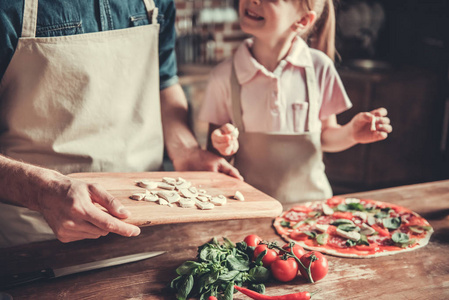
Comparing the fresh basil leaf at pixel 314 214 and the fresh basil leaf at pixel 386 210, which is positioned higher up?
the fresh basil leaf at pixel 386 210

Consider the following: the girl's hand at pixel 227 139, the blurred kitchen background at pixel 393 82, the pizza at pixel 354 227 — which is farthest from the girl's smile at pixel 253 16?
the blurred kitchen background at pixel 393 82

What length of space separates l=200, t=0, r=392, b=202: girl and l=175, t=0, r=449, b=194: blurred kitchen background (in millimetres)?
1687

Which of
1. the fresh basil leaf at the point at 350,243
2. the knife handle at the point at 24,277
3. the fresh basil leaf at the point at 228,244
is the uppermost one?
the knife handle at the point at 24,277

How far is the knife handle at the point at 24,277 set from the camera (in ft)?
3.26

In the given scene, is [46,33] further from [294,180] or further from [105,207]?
[294,180]

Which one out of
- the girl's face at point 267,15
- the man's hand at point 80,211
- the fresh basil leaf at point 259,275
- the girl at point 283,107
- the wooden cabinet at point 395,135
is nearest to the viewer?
the man's hand at point 80,211

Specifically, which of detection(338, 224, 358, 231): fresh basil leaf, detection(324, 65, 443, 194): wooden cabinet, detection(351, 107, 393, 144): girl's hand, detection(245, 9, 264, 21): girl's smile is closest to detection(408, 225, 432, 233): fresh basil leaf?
→ detection(338, 224, 358, 231): fresh basil leaf

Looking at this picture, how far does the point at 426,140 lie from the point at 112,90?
2876 millimetres

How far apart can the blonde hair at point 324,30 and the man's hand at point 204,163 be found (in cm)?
56

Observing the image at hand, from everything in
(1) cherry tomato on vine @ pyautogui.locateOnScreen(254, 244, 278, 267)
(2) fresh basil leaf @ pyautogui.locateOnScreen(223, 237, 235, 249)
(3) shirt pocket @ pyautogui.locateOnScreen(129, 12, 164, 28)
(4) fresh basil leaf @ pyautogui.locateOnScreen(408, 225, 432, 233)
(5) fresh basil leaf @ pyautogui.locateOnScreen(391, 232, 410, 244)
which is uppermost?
(3) shirt pocket @ pyautogui.locateOnScreen(129, 12, 164, 28)

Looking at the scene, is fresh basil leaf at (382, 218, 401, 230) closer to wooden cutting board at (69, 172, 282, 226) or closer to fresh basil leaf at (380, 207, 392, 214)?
fresh basil leaf at (380, 207, 392, 214)

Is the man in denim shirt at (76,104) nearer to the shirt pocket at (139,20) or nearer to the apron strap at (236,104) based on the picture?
the shirt pocket at (139,20)

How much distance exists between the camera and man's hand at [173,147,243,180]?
142cm

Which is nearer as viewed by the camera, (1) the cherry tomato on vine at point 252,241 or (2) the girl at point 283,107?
(1) the cherry tomato on vine at point 252,241
